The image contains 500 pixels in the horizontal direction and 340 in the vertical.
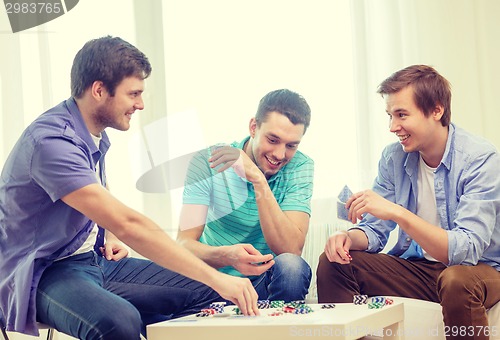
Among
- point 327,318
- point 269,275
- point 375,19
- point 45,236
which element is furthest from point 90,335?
point 375,19

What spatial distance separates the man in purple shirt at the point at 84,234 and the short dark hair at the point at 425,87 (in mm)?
707

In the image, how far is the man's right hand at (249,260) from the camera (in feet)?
5.55

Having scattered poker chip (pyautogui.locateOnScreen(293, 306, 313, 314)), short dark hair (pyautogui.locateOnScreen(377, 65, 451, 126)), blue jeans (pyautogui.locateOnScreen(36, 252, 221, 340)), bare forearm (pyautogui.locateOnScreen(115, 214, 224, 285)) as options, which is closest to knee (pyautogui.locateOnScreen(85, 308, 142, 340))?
blue jeans (pyautogui.locateOnScreen(36, 252, 221, 340))

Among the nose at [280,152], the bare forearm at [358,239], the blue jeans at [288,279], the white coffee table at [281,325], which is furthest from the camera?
the nose at [280,152]

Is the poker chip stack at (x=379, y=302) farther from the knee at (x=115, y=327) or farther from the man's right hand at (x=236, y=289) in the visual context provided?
the knee at (x=115, y=327)

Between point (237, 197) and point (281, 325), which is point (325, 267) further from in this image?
point (281, 325)

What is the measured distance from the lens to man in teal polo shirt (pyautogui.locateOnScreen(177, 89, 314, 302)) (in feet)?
6.48

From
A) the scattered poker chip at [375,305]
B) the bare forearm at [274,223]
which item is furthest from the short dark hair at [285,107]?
the scattered poker chip at [375,305]

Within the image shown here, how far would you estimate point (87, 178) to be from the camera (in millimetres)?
1467

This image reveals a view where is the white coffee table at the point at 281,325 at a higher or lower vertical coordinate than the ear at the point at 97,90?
lower

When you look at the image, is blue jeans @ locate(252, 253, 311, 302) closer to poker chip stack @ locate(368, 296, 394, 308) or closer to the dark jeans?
the dark jeans

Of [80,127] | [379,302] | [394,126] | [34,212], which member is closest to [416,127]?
[394,126]

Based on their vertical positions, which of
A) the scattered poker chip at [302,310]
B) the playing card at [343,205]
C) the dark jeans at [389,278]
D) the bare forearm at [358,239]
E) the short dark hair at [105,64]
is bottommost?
the dark jeans at [389,278]

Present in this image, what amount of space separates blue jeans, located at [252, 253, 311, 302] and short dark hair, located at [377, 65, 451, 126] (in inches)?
21.8
